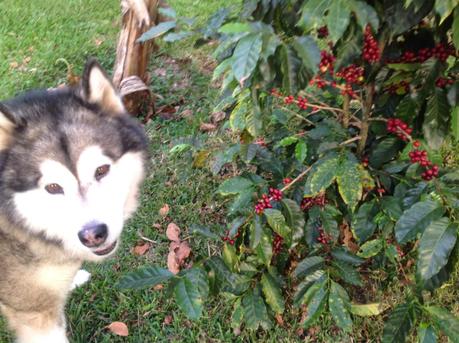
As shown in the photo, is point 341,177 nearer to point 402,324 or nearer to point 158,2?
point 402,324

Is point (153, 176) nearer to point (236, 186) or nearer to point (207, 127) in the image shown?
point (207, 127)

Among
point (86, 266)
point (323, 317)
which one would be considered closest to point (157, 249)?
point (86, 266)

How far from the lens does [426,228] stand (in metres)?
1.51

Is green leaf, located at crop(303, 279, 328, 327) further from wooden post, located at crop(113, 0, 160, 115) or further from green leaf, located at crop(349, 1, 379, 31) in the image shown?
wooden post, located at crop(113, 0, 160, 115)

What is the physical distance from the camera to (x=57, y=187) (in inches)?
81.0

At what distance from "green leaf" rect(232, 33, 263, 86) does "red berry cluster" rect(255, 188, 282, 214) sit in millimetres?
913

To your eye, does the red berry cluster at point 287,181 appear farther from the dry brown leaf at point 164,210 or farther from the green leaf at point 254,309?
the dry brown leaf at point 164,210

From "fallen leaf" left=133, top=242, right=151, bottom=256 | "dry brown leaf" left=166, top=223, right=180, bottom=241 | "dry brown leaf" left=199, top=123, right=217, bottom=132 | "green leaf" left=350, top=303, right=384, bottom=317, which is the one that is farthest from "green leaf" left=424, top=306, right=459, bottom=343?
"dry brown leaf" left=199, top=123, right=217, bottom=132

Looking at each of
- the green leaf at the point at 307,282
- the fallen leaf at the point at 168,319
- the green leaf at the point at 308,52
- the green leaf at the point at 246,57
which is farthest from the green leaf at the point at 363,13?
the fallen leaf at the point at 168,319

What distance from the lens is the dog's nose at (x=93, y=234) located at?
1972 mm

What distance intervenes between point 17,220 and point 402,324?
67.5 inches

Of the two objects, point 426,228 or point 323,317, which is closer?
point 426,228

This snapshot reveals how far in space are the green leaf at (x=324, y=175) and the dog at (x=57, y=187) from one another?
89cm

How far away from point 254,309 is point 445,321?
0.85m
